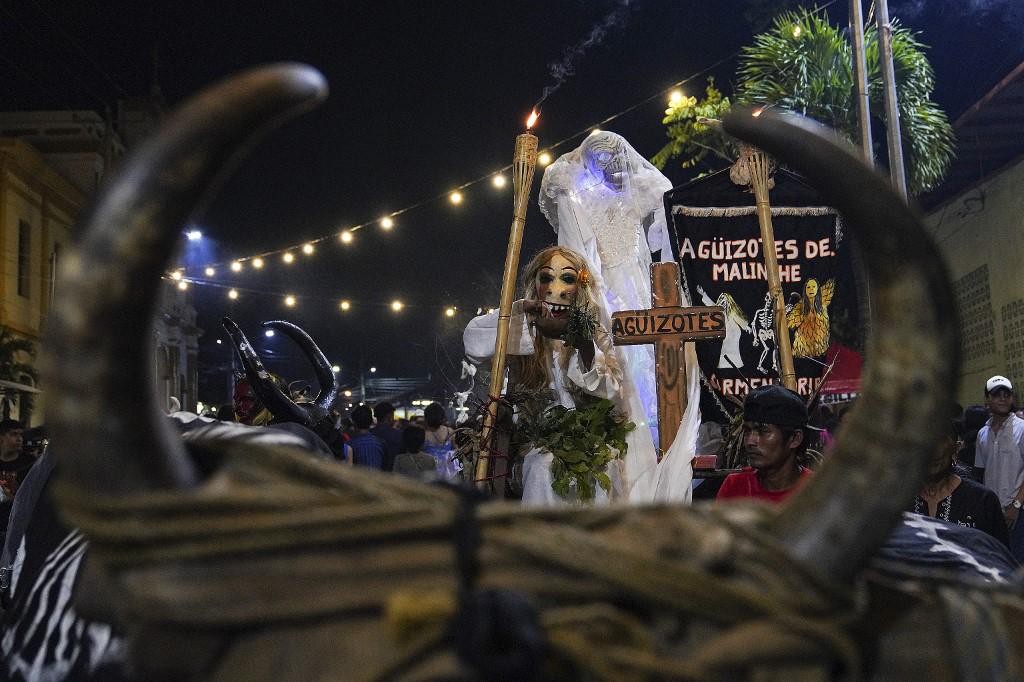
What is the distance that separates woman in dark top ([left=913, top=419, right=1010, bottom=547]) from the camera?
5004 millimetres

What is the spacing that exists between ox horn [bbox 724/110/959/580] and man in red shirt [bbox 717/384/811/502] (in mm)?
3494

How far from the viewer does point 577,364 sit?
7484 mm

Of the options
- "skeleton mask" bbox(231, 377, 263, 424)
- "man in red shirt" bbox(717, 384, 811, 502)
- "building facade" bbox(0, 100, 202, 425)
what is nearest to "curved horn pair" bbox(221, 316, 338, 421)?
"skeleton mask" bbox(231, 377, 263, 424)

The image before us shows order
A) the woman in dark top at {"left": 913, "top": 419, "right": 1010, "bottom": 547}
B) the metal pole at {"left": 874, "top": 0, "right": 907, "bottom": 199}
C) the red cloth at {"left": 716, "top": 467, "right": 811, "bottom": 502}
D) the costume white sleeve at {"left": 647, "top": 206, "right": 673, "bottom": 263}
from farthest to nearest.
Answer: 1. the costume white sleeve at {"left": 647, "top": 206, "right": 673, "bottom": 263}
2. the metal pole at {"left": 874, "top": 0, "right": 907, "bottom": 199}
3. the woman in dark top at {"left": 913, "top": 419, "right": 1010, "bottom": 547}
4. the red cloth at {"left": 716, "top": 467, "right": 811, "bottom": 502}

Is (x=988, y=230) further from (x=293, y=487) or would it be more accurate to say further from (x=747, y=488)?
(x=293, y=487)

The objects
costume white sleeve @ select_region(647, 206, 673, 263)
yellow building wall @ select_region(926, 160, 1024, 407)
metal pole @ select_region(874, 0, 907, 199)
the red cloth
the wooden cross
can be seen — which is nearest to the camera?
the red cloth

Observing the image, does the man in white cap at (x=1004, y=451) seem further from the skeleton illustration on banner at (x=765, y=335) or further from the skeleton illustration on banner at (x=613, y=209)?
the skeleton illustration on banner at (x=613, y=209)

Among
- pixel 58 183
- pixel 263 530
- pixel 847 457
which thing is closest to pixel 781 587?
pixel 847 457

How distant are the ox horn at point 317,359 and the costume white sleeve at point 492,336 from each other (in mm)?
1817

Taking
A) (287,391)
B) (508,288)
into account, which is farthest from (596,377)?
(287,391)

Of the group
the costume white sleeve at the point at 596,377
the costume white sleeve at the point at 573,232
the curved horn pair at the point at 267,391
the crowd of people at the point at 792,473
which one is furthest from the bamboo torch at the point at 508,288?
the costume white sleeve at the point at 573,232

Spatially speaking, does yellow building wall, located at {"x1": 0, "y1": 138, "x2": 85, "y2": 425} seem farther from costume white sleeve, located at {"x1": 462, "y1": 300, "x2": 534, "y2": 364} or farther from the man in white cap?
the man in white cap

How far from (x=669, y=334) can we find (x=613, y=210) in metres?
4.21

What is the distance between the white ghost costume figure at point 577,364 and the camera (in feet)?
24.1
